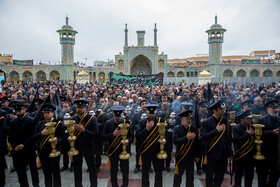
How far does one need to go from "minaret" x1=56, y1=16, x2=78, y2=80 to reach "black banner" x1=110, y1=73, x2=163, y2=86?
19.9 metres

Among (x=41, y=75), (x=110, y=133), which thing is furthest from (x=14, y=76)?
(x=110, y=133)

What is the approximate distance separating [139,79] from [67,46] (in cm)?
2248

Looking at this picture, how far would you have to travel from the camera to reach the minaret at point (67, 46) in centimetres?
→ 3384

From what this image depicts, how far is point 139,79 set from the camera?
58.1ft

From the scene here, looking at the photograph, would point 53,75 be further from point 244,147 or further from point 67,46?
point 244,147

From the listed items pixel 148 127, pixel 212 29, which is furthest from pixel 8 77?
pixel 148 127

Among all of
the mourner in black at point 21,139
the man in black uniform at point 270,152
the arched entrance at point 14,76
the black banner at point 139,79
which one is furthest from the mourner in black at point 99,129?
the arched entrance at point 14,76

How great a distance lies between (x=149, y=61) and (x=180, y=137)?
35230mm

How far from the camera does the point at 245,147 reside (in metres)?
3.42

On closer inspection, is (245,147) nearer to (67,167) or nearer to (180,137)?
(180,137)

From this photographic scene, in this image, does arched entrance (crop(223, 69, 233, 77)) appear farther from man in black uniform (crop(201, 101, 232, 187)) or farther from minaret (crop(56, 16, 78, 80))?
man in black uniform (crop(201, 101, 232, 187))

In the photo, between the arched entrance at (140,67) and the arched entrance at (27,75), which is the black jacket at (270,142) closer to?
the arched entrance at (140,67)

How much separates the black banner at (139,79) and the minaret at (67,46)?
1995cm

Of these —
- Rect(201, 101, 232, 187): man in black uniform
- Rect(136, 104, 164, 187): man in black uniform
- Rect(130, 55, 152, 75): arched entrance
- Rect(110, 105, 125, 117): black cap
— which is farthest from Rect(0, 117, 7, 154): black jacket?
Rect(130, 55, 152, 75): arched entrance
